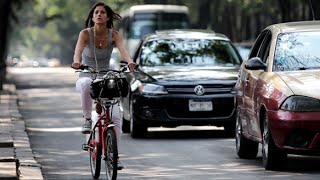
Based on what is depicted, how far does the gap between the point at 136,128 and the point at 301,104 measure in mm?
5692

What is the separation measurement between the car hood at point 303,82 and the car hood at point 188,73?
4.53m

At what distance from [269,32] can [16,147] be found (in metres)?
3.56

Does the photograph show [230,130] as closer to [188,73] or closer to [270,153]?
[188,73]

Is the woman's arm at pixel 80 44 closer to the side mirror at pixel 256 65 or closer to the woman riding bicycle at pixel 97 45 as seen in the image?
the woman riding bicycle at pixel 97 45

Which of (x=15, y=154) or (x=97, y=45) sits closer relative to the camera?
(x=97, y=45)

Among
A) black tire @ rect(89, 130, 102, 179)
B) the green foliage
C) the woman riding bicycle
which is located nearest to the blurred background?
the green foliage

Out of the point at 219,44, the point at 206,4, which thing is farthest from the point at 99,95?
the point at 206,4

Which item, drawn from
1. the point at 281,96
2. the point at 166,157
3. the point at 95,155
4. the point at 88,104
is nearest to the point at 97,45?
the point at 88,104

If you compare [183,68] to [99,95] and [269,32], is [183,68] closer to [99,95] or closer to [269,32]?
[269,32]

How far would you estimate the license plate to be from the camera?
50.8ft

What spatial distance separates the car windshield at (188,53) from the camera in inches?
661

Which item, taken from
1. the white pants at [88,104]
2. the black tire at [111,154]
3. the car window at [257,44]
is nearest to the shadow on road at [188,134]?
the car window at [257,44]

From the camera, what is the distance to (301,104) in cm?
1044

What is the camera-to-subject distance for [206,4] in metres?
55.2
